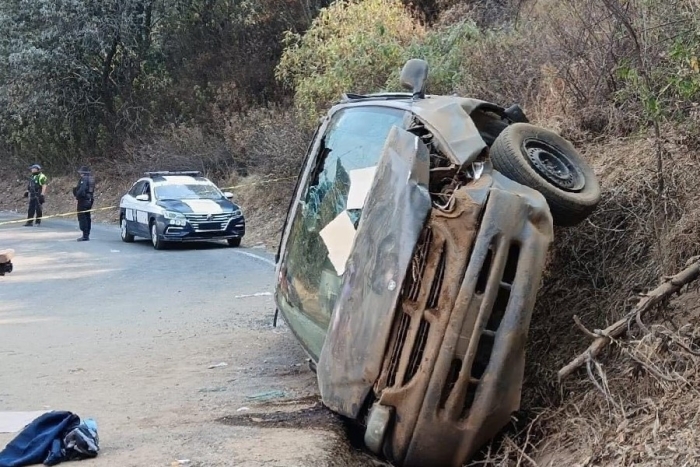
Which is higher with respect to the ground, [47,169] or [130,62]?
[130,62]

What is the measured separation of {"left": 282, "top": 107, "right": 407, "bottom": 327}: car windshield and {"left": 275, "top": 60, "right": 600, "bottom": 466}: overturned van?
201 mm

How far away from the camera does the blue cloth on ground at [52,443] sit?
4.91 metres

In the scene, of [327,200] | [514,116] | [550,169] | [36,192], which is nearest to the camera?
[550,169]

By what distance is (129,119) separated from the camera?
119 feet

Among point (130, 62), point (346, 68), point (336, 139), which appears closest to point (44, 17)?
point (130, 62)

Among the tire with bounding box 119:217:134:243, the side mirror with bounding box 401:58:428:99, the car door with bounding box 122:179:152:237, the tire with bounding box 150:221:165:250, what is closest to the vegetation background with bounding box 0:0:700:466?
the side mirror with bounding box 401:58:428:99

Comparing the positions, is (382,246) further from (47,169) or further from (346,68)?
(47,169)

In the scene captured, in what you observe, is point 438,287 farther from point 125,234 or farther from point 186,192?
point 125,234

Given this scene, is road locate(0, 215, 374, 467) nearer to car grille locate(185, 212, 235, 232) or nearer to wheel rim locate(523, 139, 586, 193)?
wheel rim locate(523, 139, 586, 193)

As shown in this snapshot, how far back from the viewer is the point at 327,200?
229 inches

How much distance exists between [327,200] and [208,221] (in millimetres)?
12938

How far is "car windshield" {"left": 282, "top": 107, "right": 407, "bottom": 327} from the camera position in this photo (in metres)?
5.56

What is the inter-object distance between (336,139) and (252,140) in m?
20.2

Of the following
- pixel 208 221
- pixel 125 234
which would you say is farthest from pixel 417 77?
pixel 125 234
